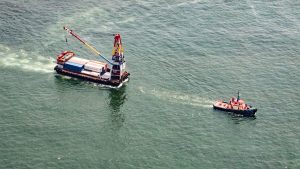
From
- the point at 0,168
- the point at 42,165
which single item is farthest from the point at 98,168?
the point at 0,168

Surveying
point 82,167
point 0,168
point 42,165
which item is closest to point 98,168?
point 82,167

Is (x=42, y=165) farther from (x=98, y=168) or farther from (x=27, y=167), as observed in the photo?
(x=98, y=168)

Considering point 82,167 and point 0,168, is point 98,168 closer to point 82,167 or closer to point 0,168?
point 82,167

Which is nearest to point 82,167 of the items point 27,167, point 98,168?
point 98,168

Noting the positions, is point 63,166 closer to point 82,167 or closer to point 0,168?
point 82,167

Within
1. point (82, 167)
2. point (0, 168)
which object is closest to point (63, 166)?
point (82, 167)

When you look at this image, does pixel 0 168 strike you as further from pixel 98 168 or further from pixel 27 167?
pixel 98 168
